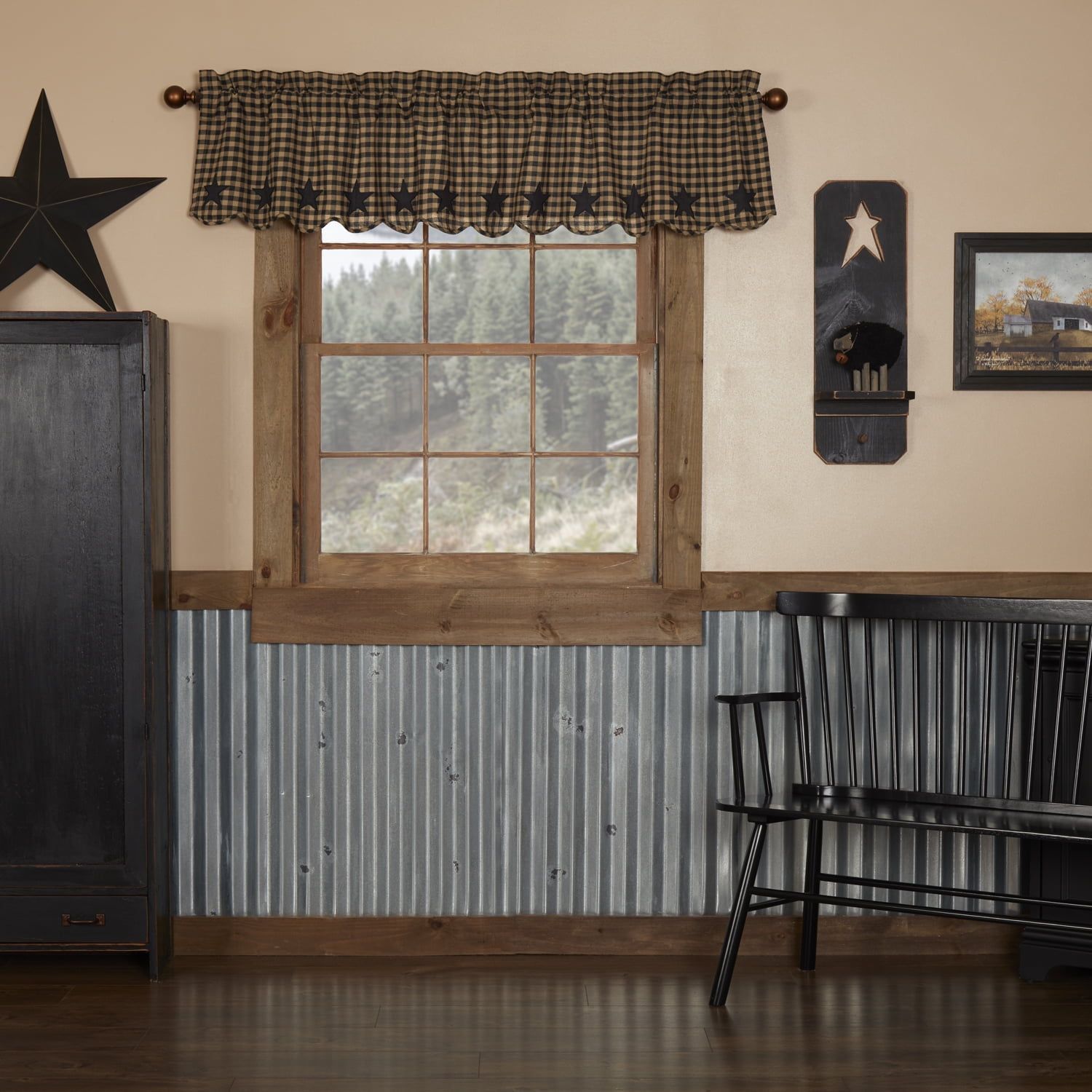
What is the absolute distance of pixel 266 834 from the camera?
11.0 ft

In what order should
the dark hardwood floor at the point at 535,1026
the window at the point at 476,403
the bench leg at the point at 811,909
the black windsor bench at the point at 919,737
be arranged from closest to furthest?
the dark hardwood floor at the point at 535,1026
the black windsor bench at the point at 919,737
the bench leg at the point at 811,909
the window at the point at 476,403

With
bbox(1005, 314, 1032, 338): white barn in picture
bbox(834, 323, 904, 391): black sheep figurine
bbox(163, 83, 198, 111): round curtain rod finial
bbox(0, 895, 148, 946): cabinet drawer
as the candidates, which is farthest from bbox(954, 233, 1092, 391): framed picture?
bbox(0, 895, 148, 946): cabinet drawer

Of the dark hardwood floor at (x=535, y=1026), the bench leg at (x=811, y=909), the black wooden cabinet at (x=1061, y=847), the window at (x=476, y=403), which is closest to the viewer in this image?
the dark hardwood floor at (x=535, y=1026)

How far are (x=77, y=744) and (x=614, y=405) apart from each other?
184 cm

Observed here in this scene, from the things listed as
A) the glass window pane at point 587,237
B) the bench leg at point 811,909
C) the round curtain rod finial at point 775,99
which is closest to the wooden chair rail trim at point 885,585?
the bench leg at point 811,909

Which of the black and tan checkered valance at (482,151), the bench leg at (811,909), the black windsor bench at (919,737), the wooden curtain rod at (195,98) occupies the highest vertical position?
the wooden curtain rod at (195,98)

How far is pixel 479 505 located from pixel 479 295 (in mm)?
648

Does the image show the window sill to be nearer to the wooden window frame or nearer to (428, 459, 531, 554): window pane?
the wooden window frame

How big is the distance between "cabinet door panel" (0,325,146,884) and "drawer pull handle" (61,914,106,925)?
104 mm

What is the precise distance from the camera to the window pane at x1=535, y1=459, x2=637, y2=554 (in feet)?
11.4

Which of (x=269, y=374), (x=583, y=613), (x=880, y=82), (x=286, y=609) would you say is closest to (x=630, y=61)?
(x=880, y=82)

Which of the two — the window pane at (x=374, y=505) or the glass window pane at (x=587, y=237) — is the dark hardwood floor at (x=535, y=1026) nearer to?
the window pane at (x=374, y=505)

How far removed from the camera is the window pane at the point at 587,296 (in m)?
3.46

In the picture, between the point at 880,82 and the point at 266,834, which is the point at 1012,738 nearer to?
the point at 880,82
